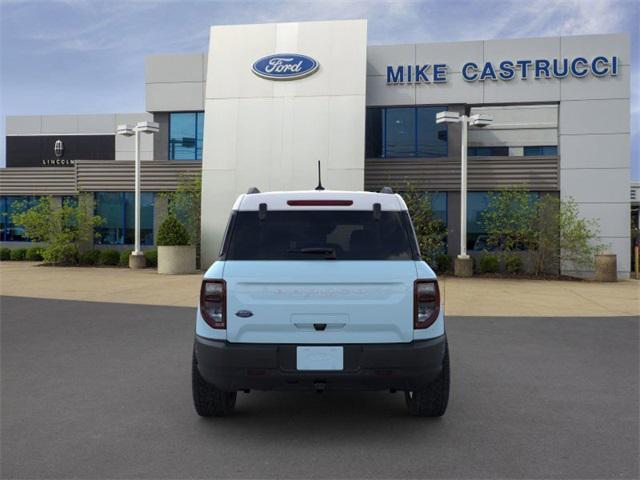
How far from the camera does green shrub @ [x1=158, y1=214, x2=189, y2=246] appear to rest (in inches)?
799

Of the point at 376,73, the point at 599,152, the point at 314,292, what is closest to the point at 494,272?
the point at 599,152

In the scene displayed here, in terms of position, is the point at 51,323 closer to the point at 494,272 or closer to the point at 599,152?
the point at 494,272

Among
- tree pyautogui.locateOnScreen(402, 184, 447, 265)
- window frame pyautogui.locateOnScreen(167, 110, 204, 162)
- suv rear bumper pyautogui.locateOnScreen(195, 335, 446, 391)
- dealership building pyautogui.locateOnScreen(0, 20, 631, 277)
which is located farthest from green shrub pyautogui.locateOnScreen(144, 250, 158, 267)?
suv rear bumper pyautogui.locateOnScreen(195, 335, 446, 391)

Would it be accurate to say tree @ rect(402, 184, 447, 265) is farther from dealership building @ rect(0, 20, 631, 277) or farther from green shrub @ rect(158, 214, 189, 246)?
green shrub @ rect(158, 214, 189, 246)

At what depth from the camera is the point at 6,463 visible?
3967mm

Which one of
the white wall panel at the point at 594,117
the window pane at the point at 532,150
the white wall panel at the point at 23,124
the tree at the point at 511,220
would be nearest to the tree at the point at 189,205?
the tree at the point at 511,220

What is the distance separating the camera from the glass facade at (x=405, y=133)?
2338 centimetres

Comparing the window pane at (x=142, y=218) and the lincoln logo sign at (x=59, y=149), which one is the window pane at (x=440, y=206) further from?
the lincoln logo sign at (x=59, y=149)

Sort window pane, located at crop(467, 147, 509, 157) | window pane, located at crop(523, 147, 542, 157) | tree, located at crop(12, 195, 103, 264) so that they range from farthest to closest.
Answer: window pane, located at crop(523, 147, 542, 157), window pane, located at crop(467, 147, 509, 157), tree, located at crop(12, 195, 103, 264)

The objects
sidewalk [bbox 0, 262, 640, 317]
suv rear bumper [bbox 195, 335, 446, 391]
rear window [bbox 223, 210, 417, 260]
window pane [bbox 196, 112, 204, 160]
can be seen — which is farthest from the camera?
window pane [bbox 196, 112, 204, 160]

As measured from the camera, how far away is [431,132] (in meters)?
23.4

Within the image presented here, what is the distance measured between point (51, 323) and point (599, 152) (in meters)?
19.0

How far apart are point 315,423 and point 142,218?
71.8 ft

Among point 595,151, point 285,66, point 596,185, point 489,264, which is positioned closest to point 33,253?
point 285,66
